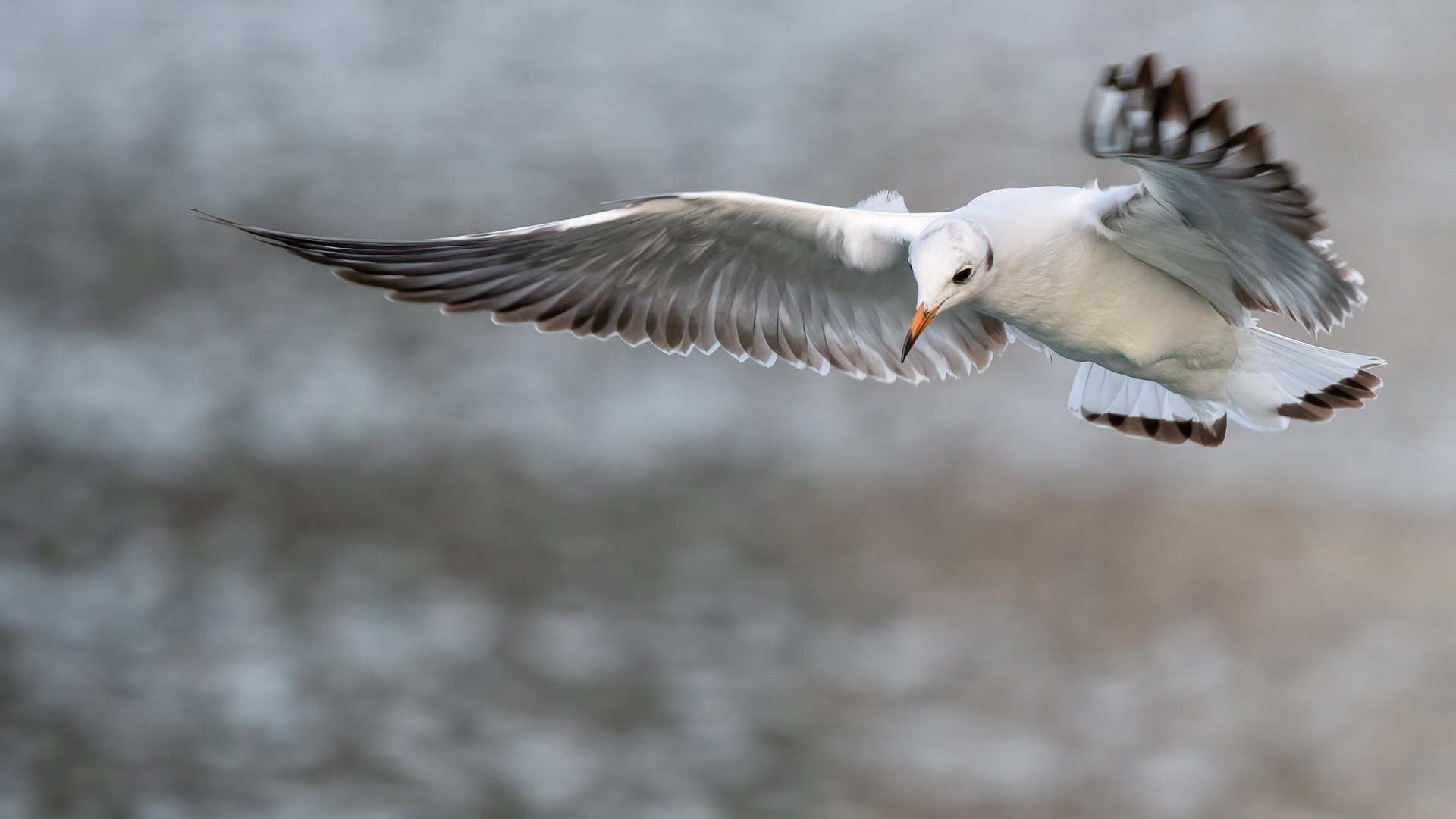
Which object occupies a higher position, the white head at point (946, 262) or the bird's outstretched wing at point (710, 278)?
the bird's outstretched wing at point (710, 278)

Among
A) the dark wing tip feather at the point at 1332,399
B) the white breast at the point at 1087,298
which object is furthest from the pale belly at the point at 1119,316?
the dark wing tip feather at the point at 1332,399

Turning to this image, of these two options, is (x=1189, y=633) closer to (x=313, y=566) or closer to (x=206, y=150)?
(x=313, y=566)

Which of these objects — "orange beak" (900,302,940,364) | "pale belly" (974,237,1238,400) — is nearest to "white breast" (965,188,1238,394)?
"pale belly" (974,237,1238,400)

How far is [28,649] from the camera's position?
489cm

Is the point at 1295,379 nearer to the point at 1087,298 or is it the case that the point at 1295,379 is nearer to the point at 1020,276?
the point at 1087,298

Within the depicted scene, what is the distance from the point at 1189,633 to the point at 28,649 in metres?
4.51

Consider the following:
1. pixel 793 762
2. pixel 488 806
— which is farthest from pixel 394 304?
pixel 793 762

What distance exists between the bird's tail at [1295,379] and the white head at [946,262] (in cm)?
65

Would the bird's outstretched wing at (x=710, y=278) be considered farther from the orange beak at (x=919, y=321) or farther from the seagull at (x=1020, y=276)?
the orange beak at (x=919, y=321)

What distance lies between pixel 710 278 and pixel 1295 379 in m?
1.03

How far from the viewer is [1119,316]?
1859 mm

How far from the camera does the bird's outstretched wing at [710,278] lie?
1.89 m

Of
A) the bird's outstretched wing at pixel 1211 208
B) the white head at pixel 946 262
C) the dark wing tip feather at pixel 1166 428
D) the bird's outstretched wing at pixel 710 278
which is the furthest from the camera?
the dark wing tip feather at pixel 1166 428

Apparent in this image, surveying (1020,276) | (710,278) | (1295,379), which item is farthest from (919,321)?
(1295,379)
